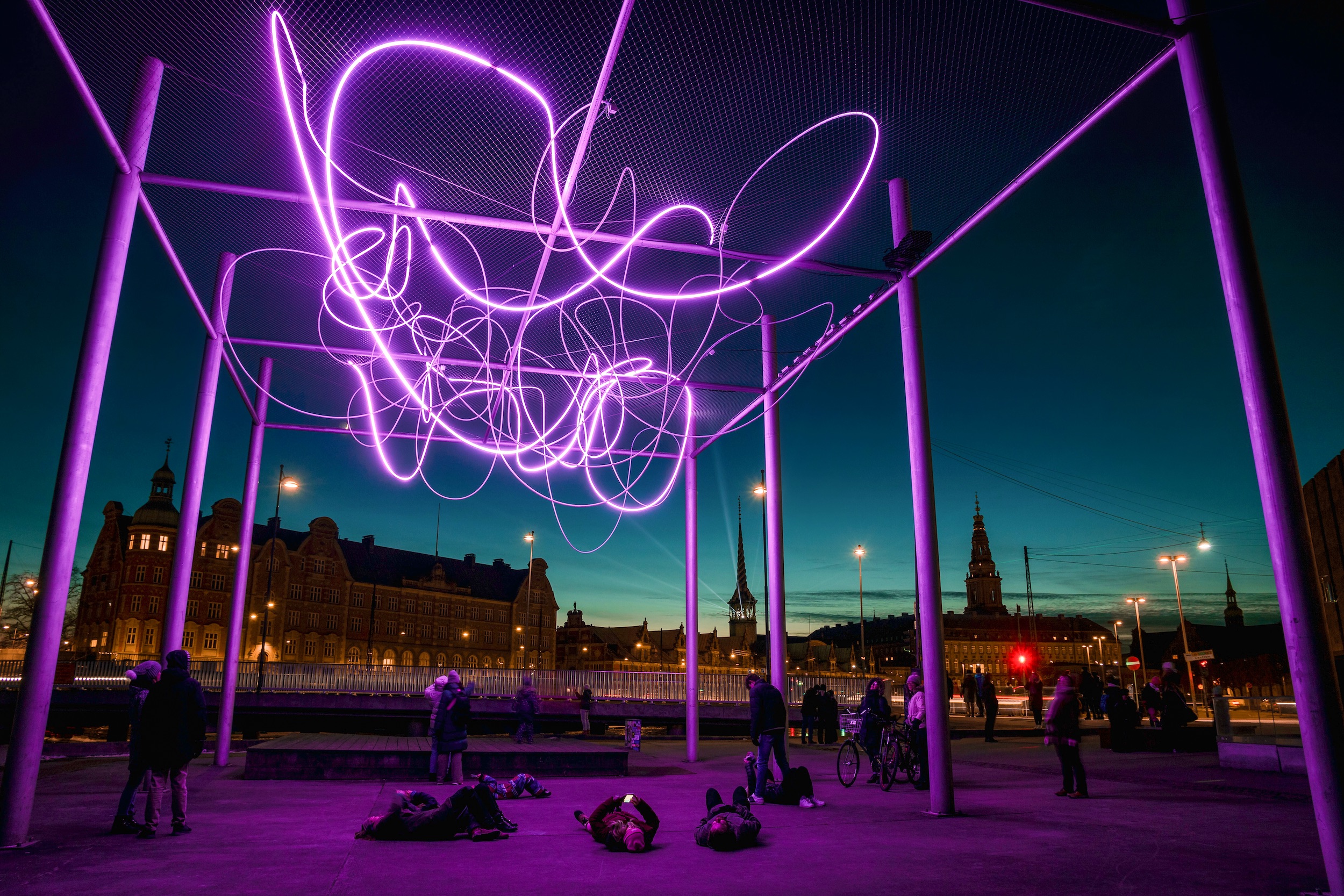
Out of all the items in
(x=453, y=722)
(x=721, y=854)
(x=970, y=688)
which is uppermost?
(x=453, y=722)

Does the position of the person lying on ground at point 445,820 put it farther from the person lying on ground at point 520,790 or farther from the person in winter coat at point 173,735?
the person lying on ground at point 520,790

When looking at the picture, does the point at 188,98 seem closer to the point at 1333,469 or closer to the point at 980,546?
the point at 1333,469

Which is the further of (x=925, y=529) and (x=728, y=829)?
(x=925, y=529)

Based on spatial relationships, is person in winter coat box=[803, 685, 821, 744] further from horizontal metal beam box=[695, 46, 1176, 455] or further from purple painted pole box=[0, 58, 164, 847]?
purple painted pole box=[0, 58, 164, 847]

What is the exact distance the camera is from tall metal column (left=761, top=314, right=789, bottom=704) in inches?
583

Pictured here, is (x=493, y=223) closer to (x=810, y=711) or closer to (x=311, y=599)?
(x=810, y=711)

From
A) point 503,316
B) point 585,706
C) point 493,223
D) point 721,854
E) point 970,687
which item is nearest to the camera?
point 721,854

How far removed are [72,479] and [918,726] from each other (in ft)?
40.2

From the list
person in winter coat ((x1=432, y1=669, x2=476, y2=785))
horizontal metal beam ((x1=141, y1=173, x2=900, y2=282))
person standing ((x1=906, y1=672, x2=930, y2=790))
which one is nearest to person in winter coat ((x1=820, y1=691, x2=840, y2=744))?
person standing ((x1=906, y1=672, x2=930, y2=790))

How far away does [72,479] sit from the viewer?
7844 millimetres

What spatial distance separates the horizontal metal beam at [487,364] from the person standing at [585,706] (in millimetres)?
16304

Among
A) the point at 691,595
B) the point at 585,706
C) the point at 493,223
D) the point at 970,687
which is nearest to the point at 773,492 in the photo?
the point at 691,595

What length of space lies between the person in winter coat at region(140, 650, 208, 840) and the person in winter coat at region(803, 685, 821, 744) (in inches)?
756

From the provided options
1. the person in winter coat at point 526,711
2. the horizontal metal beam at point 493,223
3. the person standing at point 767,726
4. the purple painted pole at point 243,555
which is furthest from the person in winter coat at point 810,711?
the horizontal metal beam at point 493,223
